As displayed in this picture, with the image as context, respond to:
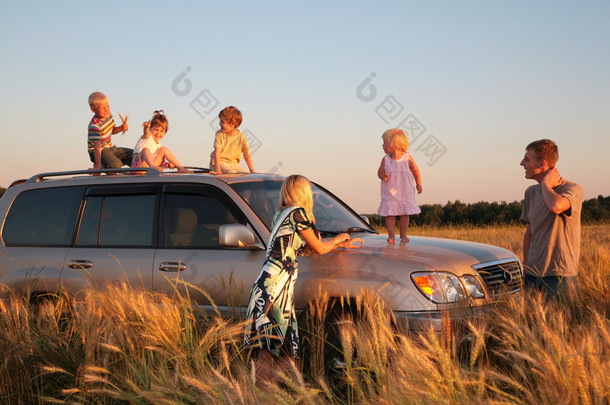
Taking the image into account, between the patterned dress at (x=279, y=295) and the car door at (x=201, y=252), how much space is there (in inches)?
24.1

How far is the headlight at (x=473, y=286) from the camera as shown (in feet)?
15.0

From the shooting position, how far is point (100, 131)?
27.8 feet

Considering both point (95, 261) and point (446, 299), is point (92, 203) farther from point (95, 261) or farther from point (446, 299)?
point (446, 299)

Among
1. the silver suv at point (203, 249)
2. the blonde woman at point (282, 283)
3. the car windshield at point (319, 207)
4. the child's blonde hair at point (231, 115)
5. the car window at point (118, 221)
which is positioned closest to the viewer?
the blonde woman at point (282, 283)

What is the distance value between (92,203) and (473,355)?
4.65 m

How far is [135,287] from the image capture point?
5457 mm

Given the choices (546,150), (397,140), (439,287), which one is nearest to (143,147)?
(397,140)

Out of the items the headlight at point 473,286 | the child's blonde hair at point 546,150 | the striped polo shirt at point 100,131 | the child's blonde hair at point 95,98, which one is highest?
the child's blonde hair at point 95,98

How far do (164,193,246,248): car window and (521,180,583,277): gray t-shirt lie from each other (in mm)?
2797

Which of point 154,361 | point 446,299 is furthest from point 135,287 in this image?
point 446,299

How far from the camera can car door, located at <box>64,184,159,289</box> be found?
18.1 ft

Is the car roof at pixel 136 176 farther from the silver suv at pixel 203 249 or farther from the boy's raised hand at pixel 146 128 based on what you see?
the boy's raised hand at pixel 146 128

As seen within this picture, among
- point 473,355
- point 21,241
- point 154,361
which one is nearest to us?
point 473,355

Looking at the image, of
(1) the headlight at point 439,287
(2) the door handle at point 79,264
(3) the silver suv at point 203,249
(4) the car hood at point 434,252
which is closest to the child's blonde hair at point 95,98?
(3) the silver suv at point 203,249
